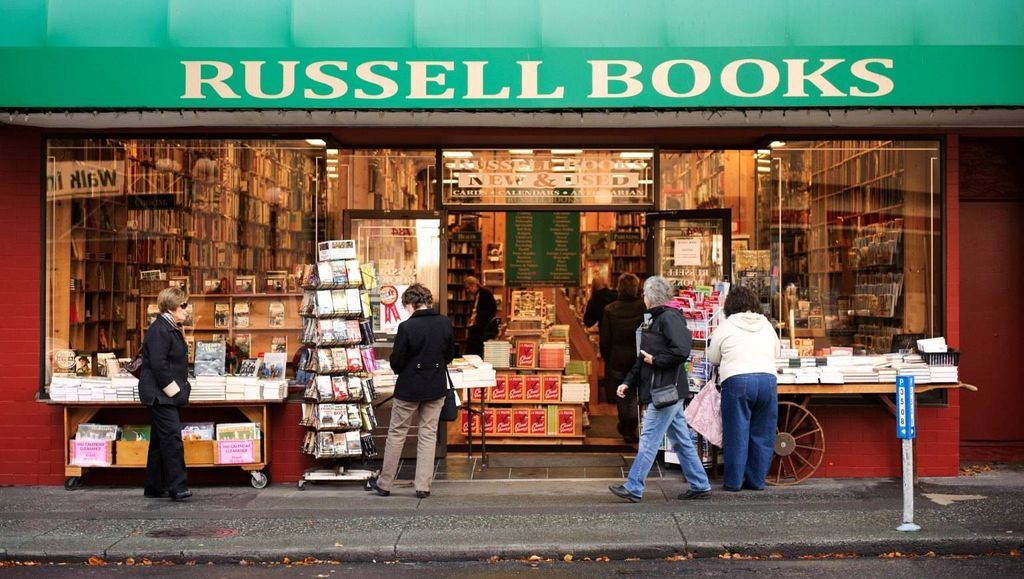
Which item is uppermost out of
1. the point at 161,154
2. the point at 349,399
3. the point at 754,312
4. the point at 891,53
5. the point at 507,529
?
the point at 891,53

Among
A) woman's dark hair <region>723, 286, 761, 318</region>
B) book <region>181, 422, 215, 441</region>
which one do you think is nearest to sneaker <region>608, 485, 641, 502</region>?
woman's dark hair <region>723, 286, 761, 318</region>

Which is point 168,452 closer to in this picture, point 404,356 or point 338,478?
point 338,478

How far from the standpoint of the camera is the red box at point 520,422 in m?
12.4

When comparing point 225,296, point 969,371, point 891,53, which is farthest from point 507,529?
point 969,371

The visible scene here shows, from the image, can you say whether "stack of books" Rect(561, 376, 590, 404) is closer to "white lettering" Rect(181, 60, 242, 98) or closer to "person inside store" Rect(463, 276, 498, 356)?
"person inside store" Rect(463, 276, 498, 356)

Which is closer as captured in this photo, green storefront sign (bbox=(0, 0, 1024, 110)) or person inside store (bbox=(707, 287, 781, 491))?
green storefront sign (bbox=(0, 0, 1024, 110))

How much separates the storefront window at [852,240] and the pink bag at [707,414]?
142 cm

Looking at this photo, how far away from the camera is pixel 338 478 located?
10391mm

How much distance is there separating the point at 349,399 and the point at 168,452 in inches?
64.9

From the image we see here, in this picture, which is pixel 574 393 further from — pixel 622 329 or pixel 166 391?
pixel 166 391

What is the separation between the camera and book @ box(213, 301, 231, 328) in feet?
37.0

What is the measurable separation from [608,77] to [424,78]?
5.22 ft

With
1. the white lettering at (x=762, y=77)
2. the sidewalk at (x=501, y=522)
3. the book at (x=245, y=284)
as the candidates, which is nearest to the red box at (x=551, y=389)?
the sidewalk at (x=501, y=522)

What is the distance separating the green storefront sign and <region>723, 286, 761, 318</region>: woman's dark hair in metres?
1.69
